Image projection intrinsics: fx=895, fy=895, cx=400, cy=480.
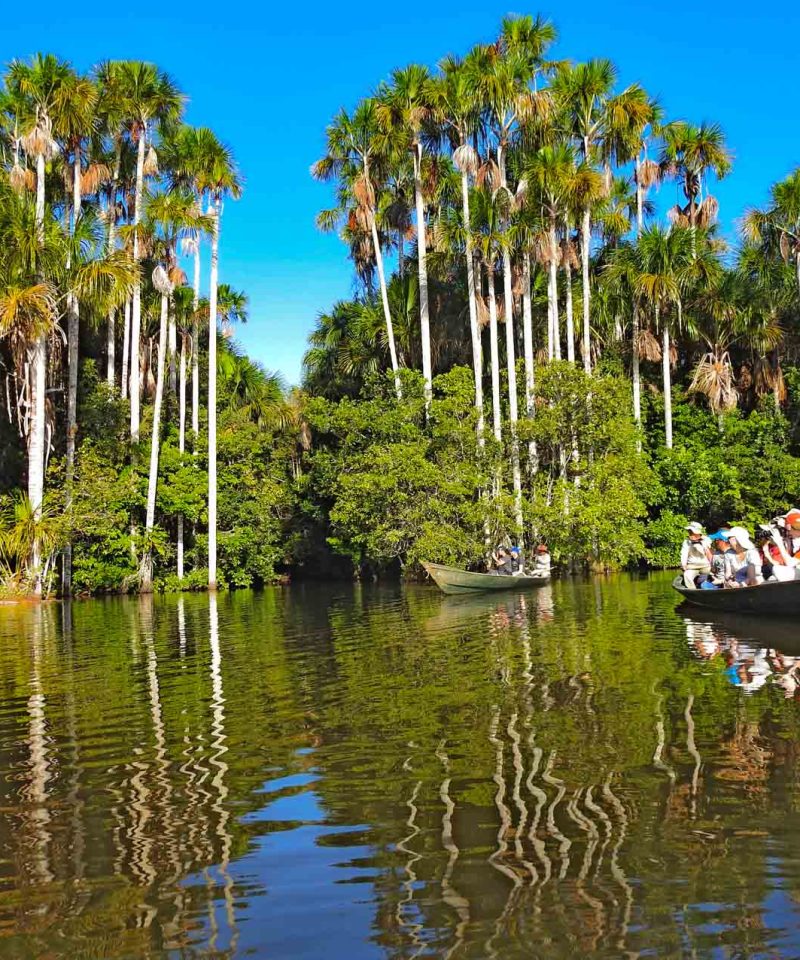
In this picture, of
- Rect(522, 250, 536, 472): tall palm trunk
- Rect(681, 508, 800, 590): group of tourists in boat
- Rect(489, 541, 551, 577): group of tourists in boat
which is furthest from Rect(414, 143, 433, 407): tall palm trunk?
Rect(681, 508, 800, 590): group of tourists in boat

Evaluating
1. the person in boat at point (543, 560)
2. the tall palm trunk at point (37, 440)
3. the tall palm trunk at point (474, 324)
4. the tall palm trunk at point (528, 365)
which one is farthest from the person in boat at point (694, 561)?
the tall palm trunk at point (37, 440)

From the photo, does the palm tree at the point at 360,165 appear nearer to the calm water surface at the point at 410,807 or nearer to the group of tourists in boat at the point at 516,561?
the group of tourists in boat at the point at 516,561

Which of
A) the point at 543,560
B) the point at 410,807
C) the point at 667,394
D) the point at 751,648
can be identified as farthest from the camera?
the point at 667,394

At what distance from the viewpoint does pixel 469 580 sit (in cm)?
2816

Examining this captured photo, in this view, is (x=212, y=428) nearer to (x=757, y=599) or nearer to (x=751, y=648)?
(x=757, y=599)

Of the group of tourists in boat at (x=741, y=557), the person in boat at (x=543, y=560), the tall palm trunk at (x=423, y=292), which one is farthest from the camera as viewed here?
the tall palm trunk at (x=423, y=292)

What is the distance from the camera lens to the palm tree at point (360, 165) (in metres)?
38.3

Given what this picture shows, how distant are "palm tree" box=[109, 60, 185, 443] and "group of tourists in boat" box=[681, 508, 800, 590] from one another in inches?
930

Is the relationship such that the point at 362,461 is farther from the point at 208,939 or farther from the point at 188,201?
the point at 208,939

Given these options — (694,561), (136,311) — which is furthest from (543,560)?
(136,311)

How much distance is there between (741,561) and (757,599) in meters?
2.09

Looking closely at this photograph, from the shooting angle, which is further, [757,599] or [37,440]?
[37,440]

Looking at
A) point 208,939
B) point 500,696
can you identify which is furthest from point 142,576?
point 208,939

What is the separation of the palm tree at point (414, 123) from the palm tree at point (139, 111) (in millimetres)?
8787
